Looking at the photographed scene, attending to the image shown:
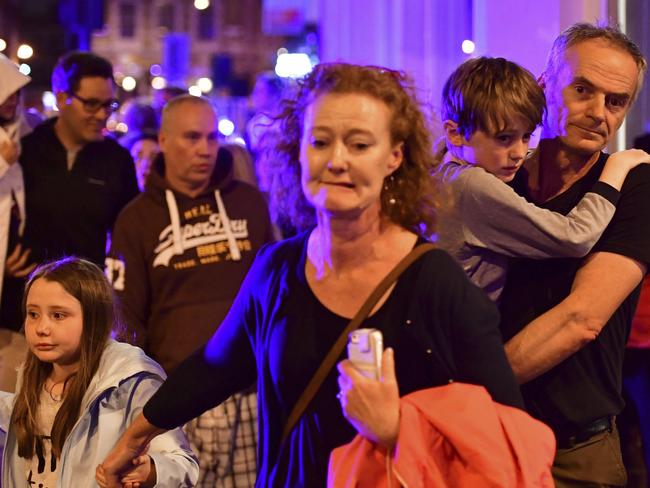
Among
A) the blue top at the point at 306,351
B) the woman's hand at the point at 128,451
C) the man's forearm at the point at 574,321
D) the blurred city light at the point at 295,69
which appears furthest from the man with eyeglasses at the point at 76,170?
the man's forearm at the point at 574,321

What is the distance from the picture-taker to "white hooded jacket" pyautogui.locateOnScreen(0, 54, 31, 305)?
5656 mm

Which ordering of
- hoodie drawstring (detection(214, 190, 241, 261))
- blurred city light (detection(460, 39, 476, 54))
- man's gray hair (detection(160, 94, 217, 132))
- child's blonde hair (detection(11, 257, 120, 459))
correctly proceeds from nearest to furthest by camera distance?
1. child's blonde hair (detection(11, 257, 120, 459))
2. hoodie drawstring (detection(214, 190, 241, 261))
3. man's gray hair (detection(160, 94, 217, 132))
4. blurred city light (detection(460, 39, 476, 54))

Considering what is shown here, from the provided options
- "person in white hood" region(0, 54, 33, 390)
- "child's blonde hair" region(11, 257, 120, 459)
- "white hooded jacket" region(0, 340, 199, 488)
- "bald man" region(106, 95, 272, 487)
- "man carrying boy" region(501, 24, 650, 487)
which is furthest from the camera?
"person in white hood" region(0, 54, 33, 390)

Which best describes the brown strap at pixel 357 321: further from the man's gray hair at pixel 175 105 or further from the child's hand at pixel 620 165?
the man's gray hair at pixel 175 105

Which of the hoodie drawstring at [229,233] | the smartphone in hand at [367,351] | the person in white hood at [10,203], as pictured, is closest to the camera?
the smartphone in hand at [367,351]

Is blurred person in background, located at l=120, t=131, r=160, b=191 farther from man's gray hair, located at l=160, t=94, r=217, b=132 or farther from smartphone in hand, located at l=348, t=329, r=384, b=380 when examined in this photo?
smartphone in hand, located at l=348, t=329, r=384, b=380

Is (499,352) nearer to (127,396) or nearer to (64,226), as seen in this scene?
(127,396)

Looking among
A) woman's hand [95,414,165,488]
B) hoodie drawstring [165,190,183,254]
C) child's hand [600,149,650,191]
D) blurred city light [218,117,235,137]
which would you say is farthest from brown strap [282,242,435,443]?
blurred city light [218,117,235,137]

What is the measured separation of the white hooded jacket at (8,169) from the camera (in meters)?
5.66

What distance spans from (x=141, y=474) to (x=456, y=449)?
1198mm

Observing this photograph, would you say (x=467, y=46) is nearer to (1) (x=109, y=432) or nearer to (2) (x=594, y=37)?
(2) (x=594, y=37)

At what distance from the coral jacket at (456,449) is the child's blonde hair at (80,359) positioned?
4.94ft

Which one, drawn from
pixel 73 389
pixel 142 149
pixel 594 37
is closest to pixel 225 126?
pixel 142 149

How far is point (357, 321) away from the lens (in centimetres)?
263
